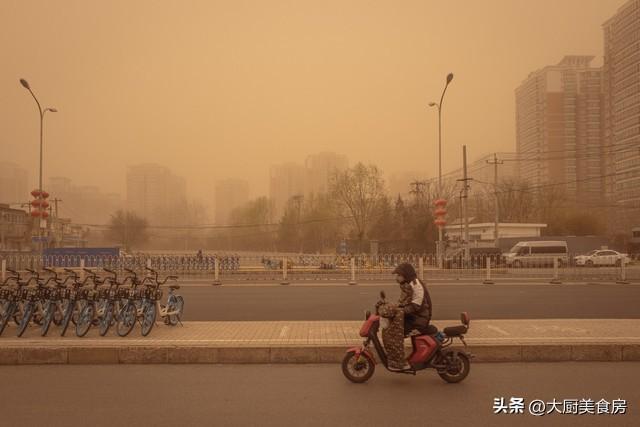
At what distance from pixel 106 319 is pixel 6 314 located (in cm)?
184

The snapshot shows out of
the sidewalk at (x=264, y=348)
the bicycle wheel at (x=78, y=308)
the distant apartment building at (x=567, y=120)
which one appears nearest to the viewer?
the sidewalk at (x=264, y=348)

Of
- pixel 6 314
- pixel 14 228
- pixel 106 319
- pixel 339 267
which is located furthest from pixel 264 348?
pixel 14 228

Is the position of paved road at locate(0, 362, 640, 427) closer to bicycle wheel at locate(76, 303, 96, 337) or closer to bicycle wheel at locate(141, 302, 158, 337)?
bicycle wheel at locate(76, 303, 96, 337)

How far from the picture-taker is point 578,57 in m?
72.8

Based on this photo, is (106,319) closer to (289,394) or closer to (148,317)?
(148,317)

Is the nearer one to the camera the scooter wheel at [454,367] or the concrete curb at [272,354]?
the scooter wheel at [454,367]

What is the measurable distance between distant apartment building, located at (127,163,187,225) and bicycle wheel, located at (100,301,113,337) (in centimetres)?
7169

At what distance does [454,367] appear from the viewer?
656 cm

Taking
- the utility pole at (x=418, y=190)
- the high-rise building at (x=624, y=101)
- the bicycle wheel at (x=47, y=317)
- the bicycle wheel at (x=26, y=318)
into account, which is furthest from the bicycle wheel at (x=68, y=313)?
the high-rise building at (x=624, y=101)

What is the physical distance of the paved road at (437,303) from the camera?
12.0m

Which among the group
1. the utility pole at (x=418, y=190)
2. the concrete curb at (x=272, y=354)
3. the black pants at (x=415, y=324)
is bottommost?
the concrete curb at (x=272, y=354)

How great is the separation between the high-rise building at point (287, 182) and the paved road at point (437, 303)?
80418 millimetres

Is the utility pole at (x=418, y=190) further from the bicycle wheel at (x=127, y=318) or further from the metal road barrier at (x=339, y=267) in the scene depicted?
the bicycle wheel at (x=127, y=318)

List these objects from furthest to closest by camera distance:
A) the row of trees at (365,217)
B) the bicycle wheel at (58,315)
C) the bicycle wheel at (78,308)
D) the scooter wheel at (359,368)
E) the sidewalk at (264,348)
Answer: the row of trees at (365,217), the bicycle wheel at (58,315), the bicycle wheel at (78,308), the sidewalk at (264,348), the scooter wheel at (359,368)
